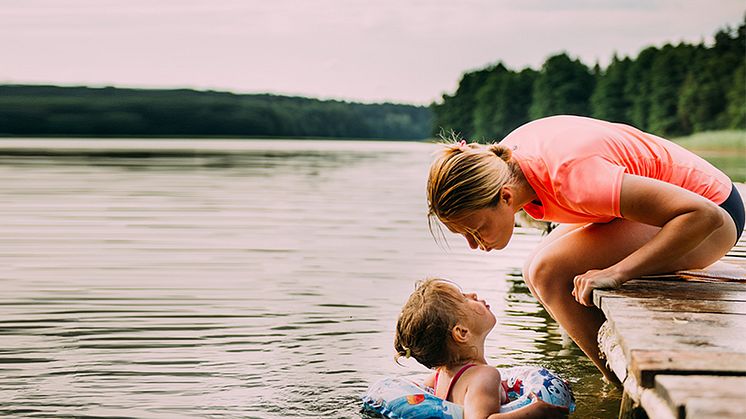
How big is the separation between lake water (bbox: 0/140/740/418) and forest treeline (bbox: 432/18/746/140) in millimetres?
52019

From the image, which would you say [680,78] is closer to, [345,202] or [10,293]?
[345,202]

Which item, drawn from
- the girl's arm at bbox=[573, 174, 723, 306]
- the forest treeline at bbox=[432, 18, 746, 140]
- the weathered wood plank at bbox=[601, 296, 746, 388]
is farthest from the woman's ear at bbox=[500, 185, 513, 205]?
the forest treeline at bbox=[432, 18, 746, 140]

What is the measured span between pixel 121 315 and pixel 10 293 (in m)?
1.35

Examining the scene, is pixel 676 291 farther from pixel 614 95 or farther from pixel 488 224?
pixel 614 95

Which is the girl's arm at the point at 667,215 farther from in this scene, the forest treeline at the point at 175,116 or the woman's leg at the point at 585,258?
the forest treeline at the point at 175,116

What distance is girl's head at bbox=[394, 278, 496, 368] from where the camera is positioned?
4211mm

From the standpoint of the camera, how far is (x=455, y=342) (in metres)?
4.25

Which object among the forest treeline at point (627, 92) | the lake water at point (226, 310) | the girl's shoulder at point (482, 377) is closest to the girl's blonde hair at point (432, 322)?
the girl's shoulder at point (482, 377)

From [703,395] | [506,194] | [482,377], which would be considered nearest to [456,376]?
[482,377]

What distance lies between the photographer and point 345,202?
17328 millimetres

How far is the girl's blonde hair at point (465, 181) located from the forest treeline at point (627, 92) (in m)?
60.2

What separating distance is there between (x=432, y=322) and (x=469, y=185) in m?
0.76

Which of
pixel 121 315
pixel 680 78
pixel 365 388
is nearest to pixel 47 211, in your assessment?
pixel 121 315

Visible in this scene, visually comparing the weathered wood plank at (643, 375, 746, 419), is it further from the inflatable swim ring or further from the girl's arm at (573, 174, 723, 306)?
the inflatable swim ring
